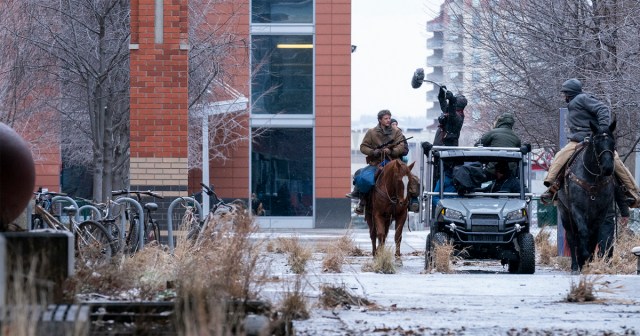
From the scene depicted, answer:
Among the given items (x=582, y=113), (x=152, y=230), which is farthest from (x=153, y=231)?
(x=582, y=113)

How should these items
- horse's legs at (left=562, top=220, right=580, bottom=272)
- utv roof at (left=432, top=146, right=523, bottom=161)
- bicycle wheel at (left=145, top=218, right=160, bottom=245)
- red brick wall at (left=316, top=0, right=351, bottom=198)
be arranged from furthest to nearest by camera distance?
red brick wall at (left=316, top=0, right=351, bottom=198)
bicycle wheel at (left=145, top=218, right=160, bottom=245)
utv roof at (left=432, top=146, right=523, bottom=161)
horse's legs at (left=562, top=220, right=580, bottom=272)

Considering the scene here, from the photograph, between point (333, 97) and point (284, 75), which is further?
point (333, 97)

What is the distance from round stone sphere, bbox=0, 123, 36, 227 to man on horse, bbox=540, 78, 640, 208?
1030cm

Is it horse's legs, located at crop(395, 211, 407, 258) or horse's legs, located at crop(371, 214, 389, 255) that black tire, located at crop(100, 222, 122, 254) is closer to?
horse's legs, located at crop(371, 214, 389, 255)

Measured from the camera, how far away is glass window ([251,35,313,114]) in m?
50.5

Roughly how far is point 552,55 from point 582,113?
8.81 meters

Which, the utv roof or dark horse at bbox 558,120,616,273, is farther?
the utv roof

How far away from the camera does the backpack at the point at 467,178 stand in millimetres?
18250

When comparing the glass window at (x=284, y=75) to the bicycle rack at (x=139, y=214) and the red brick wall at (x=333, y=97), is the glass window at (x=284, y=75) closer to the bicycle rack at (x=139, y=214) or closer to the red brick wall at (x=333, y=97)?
the red brick wall at (x=333, y=97)

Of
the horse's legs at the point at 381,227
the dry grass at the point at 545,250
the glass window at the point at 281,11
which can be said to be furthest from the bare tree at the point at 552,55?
the glass window at the point at 281,11

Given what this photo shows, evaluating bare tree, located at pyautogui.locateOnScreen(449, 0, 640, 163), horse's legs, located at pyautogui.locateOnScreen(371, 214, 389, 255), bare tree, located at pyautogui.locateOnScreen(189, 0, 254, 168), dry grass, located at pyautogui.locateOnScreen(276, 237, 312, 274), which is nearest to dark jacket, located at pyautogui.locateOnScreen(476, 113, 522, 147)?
horse's legs, located at pyautogui.locateOnScreen(371, 214, 389, 255)

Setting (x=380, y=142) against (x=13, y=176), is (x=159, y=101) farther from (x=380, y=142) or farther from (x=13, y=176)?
(x=13, y=176)

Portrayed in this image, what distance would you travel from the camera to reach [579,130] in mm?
17734

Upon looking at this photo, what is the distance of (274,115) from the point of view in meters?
50.7
